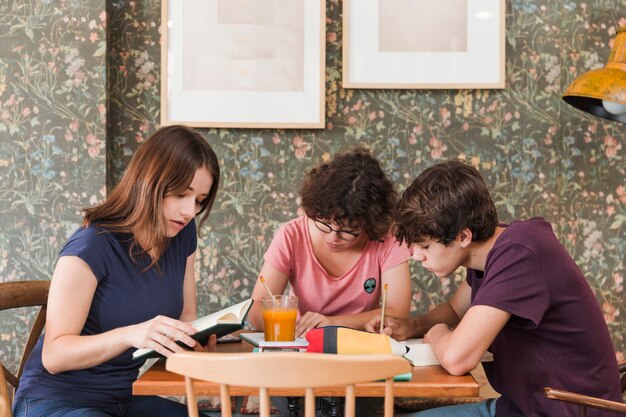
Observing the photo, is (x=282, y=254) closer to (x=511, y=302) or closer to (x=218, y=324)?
(x=218, y=324)

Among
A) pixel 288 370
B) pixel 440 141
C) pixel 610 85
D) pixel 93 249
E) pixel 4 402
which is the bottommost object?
pixel 4 402

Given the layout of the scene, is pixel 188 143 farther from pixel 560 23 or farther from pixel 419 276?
pixel 560 23

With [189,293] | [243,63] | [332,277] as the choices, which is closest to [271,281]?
[332,277]

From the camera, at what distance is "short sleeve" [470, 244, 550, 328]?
152cm

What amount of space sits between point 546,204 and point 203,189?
5.87 feet

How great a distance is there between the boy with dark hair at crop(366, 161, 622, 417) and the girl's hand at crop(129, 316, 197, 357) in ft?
1.93

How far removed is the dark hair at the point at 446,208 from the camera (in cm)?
165

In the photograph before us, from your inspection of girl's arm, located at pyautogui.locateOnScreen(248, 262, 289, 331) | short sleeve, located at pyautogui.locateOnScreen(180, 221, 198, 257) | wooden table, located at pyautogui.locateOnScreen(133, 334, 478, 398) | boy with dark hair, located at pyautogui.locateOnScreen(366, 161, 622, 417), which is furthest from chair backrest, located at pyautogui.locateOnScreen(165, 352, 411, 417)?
girl's arm, located at pyautogui.locateOnScreen(248, 262, 289, 331)

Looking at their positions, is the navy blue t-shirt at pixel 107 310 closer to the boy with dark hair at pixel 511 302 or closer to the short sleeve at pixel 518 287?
the boy with dark hair at pixel 511 302

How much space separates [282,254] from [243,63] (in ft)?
3.44

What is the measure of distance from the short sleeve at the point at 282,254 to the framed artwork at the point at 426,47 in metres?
0.96

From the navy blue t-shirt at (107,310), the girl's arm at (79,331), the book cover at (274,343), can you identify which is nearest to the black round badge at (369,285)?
the book cover at (274,343)

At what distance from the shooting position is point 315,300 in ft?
7.50

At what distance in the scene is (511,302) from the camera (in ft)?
4.97
